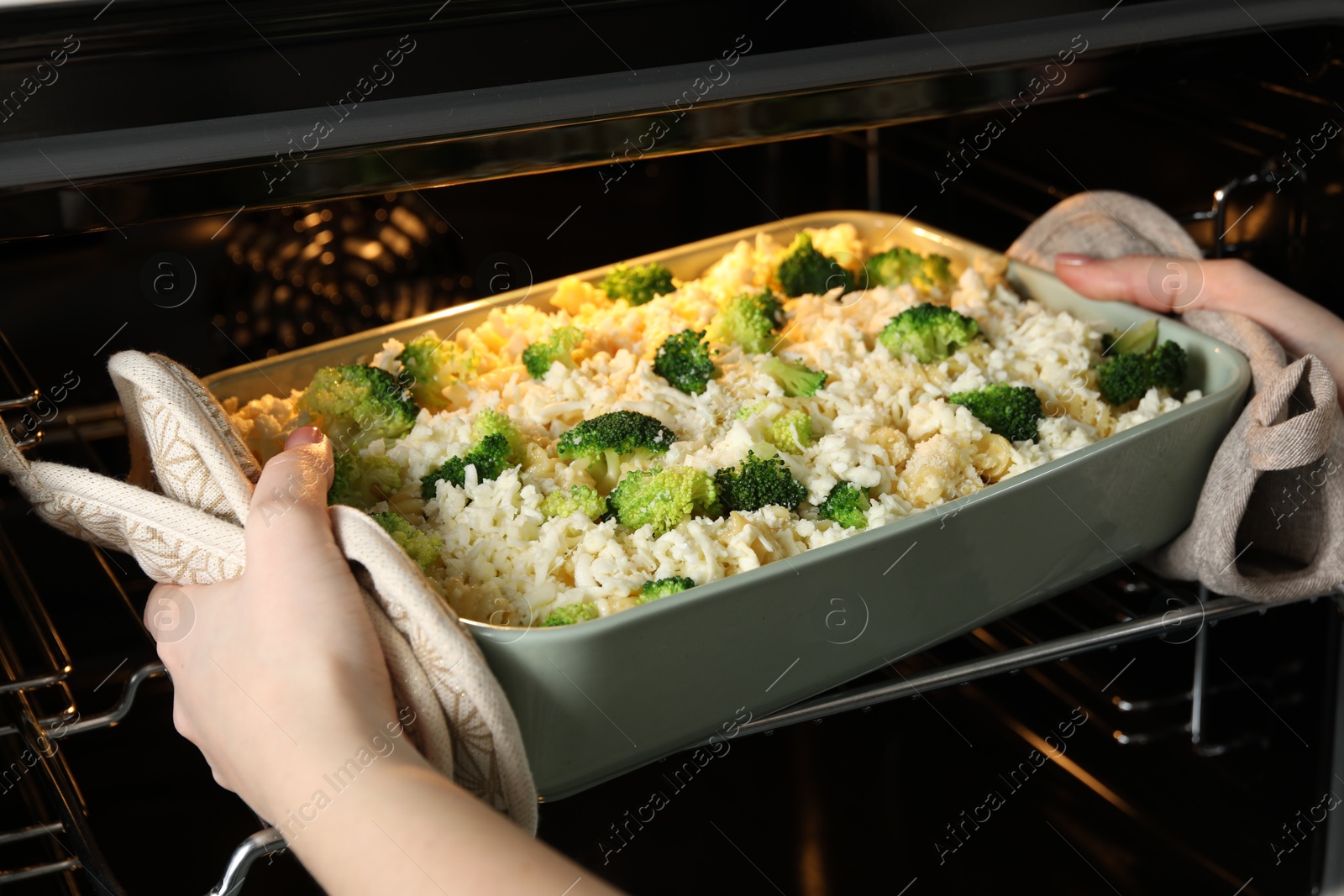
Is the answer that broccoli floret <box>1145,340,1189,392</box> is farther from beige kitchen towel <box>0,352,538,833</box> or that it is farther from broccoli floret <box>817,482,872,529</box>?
beige kitchen towel <box>0,352,538,833</box>

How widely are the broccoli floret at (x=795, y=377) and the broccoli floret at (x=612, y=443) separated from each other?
0.47 ft

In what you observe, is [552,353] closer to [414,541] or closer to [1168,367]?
[414,541]

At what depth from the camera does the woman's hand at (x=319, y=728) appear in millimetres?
Result: 558

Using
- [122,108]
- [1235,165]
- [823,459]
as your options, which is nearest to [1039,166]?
[1235,165]

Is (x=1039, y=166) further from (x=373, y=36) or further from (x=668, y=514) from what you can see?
(x=373, y=36)

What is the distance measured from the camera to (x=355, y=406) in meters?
0.91

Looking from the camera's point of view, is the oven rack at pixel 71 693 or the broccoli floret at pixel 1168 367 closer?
the oven rack at pixel 71 693

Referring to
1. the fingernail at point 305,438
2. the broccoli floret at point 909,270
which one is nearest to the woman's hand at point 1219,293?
the broccoli floret at point 909,270

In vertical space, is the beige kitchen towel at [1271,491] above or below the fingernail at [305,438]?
below

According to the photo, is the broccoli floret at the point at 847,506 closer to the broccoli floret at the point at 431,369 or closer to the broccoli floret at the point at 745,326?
the broccoli floret at the point at 745,326

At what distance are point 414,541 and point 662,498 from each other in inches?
6.7

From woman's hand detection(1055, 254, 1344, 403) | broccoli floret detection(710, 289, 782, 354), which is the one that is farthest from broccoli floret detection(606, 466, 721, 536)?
woman's hand detection(1055, 254, 1344, 403)

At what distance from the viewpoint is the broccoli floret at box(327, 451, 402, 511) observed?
831mm

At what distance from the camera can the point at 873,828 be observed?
4.36 ft
